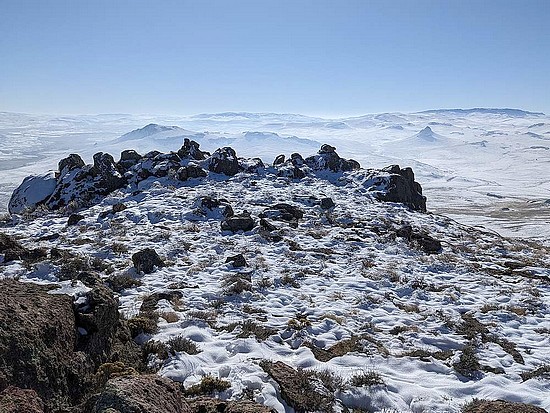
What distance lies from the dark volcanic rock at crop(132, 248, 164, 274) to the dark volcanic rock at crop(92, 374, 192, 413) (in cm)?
851

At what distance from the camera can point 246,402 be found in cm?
531

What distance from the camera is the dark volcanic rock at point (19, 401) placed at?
11.9ft

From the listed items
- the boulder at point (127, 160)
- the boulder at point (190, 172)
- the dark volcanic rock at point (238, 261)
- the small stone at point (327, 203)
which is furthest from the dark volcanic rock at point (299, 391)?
the boulder at point (127, 160)

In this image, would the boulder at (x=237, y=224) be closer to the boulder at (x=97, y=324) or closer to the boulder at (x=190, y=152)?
the boulder at (x=97, y=324)

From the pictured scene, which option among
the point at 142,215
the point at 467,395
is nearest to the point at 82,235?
the point at 142,215

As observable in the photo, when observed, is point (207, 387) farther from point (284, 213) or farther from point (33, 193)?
point (33, 193)

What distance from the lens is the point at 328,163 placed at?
32531 millimetres

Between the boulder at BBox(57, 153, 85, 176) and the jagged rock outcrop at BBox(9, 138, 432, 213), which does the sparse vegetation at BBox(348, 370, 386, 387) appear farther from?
the boulder at BBox(57, 153, 85, 176)

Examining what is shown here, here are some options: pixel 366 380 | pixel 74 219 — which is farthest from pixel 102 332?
pixel 74 219

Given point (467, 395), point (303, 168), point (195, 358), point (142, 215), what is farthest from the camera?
point (303, 168)

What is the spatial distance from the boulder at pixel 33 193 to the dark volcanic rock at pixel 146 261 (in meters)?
15.9

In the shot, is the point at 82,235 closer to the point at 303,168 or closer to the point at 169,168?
the point at 169,168

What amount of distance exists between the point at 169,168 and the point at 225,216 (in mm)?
10353

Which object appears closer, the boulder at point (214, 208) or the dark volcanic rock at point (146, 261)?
the dark volcanic rock at point (146, 261)
